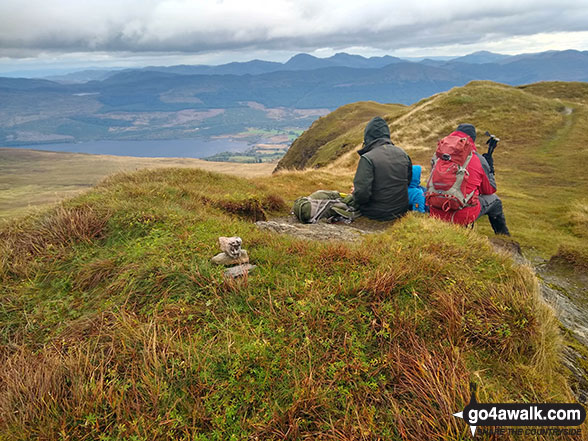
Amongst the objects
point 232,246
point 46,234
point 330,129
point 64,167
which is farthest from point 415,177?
point 64,167

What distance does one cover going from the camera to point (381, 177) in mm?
10062

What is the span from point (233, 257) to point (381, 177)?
5.82 metres

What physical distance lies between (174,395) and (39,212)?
292 inches

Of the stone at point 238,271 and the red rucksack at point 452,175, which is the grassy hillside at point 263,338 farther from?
the red rucksack at point 452,175

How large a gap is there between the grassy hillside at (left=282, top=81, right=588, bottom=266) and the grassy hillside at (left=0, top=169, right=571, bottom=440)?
6566mm

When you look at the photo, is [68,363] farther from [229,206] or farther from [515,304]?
[229,206]

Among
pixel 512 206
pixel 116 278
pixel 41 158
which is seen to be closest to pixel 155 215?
pixel 116 278

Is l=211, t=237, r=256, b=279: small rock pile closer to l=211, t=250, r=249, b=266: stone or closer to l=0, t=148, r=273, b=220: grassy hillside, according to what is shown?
l=211, t=250, r=249, b=266: stone

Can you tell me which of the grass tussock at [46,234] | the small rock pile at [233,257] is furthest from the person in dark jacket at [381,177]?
the grass tussock at [46,234]

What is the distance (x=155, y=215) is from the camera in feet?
26.5

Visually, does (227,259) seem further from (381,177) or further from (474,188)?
(474,188)

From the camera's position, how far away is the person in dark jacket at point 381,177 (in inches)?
393
